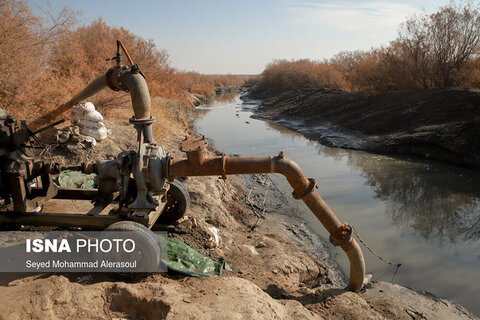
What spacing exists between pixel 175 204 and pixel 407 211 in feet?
22.3

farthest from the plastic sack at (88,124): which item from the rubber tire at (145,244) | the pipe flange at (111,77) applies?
the rubber tire at (145,244)

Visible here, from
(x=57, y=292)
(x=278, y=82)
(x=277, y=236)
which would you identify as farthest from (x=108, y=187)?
(x=278, y=82)

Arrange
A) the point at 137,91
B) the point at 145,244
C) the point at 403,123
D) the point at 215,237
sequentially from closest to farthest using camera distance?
the point at 145,244 → the point at 137,91 → the point at 215,237 → the point at 403,123

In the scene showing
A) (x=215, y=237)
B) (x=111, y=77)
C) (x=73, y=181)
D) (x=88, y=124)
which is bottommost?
(x=215, y=237)

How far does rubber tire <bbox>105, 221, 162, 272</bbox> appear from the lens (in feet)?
12.7

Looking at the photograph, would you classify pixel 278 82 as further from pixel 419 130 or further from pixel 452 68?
pixel 419 130

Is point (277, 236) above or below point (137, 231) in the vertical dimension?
below

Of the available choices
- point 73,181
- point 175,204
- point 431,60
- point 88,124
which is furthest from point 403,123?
point 73,181

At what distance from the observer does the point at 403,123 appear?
17.6 m

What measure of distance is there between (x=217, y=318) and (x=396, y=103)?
2001 centimetres

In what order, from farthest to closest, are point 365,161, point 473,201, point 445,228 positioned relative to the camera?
point 365,161
point 473,201
point 445,228

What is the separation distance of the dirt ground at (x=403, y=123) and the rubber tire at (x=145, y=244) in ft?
44.8

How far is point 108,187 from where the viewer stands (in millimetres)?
4680

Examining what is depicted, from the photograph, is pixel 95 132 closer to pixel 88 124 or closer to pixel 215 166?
pixel 88 124
